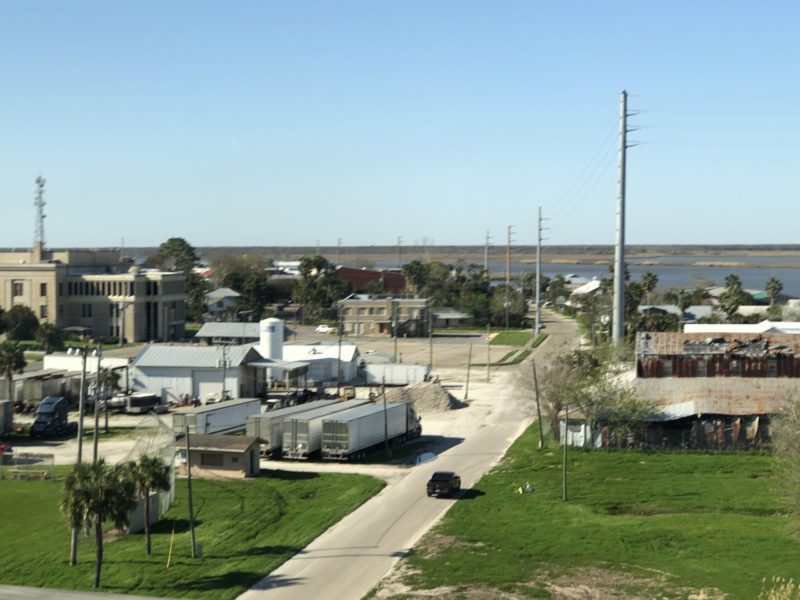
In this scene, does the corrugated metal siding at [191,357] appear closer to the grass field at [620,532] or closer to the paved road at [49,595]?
the grass field at [620,532]

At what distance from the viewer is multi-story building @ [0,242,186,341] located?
102812 mm

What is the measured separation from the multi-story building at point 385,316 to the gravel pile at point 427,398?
49.1 m

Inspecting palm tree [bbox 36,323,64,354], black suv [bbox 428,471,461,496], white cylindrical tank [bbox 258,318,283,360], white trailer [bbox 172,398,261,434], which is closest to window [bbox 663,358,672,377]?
black suv [bbox 428,471,461,496]

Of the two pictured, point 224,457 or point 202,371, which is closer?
point 224,457

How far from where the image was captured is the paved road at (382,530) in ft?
92.5

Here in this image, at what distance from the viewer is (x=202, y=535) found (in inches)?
1324

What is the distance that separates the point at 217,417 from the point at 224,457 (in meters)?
8.24

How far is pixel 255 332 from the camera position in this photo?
95.1 metres

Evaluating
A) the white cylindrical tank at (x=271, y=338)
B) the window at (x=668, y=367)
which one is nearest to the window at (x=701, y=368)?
the window at (x=668, y=367)

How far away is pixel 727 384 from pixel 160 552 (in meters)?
31.2

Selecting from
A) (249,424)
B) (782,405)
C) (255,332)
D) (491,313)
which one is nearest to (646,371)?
(782,405)

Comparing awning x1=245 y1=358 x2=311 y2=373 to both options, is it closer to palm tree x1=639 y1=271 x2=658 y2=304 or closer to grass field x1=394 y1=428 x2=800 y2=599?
grass field x1=394 y1=428 x2=800 y2=599

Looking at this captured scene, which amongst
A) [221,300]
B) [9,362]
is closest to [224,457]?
[9,362]

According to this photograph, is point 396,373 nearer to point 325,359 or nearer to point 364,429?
point 325,359
